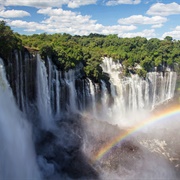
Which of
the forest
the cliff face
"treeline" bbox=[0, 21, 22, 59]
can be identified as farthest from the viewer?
the cliff face

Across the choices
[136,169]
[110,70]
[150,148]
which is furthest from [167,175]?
[110,70]

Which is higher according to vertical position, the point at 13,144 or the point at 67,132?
the point at 13,144

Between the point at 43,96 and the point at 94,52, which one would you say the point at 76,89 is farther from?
the point at 94,52

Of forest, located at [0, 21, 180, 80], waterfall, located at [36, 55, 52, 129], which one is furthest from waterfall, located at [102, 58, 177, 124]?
waterfall, located at [36, 55, 52, 129]

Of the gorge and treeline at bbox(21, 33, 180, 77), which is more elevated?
treeline at bbox(21, 33, 180, 77)

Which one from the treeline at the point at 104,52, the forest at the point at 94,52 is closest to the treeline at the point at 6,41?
the forest at the point at 94,52

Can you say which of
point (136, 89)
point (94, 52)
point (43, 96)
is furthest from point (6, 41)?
point (136, 89)

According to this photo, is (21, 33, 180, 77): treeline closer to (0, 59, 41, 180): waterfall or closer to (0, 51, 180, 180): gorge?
(0, 51, 180, 180): gorge
